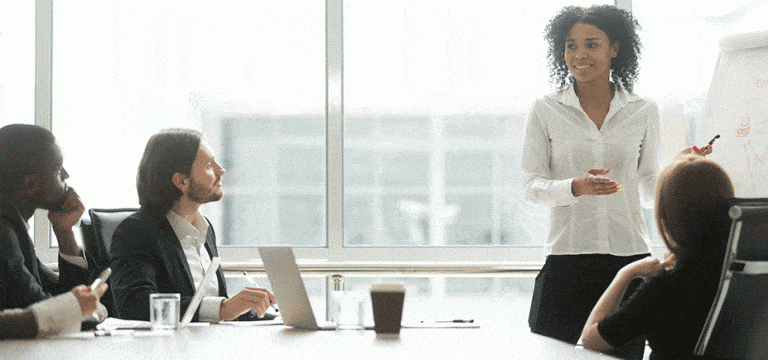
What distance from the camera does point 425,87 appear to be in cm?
368

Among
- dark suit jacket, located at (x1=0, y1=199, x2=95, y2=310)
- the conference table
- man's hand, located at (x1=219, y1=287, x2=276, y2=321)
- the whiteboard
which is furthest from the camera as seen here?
the whiteboard

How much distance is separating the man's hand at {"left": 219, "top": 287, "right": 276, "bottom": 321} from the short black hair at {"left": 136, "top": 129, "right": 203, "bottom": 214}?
0.44m

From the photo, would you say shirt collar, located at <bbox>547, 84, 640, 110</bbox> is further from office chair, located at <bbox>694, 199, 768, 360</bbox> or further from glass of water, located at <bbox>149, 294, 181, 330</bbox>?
glass of water, located at <bbox>149, 294, 181, 330</bbox>

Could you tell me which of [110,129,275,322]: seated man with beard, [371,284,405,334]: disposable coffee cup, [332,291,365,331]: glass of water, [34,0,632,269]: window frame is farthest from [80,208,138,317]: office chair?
[34,0,632,269]: window frame

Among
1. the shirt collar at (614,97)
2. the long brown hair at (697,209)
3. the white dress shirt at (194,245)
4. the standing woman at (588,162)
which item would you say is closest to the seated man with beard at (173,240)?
the white dress shirt at (194,245)

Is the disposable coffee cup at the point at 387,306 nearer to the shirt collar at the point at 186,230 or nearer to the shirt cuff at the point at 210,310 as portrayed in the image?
the shirt cuff at the point at 210,310

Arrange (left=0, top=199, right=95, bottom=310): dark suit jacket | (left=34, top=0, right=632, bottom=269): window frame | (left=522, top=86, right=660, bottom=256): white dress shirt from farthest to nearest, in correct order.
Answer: (left=34, top=0, right=632, bottom=269): window frame < (left=522, top=86, right=660, bottom=256): white dress shirt < (left=0, top=199, right=95, bottom=310): dark suit jacket

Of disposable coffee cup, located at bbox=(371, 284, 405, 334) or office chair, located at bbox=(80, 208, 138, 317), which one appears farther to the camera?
Result: office chair, located at bbox=(80, 208, 138, 317)

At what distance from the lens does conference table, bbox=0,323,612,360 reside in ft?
4.42

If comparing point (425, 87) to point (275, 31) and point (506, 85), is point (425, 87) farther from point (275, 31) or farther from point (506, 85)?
point (275, 31)

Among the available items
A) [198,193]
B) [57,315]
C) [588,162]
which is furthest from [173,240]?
[588,162]

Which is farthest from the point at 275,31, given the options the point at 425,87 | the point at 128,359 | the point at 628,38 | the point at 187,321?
the point at 128,359

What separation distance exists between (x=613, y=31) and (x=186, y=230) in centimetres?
162

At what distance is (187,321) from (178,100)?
6.81ft
